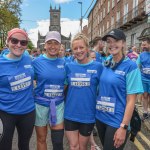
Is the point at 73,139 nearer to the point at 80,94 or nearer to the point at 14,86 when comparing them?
the point at 80,94

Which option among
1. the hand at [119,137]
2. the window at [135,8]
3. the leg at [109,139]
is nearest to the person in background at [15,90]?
the leg at [109,139]

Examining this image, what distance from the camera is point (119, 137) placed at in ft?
10.9

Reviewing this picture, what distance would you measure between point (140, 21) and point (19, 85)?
24.6 meters

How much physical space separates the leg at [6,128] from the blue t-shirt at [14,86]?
0.07 meters

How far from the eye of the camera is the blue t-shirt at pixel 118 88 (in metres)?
3.38

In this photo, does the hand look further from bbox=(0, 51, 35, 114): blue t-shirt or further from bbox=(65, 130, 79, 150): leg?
bbox=(0, 51, 35, 114): blue t-shirt

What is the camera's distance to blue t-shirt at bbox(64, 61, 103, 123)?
3.92 m

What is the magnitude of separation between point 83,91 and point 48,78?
528mm

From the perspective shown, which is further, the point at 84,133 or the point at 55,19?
the point at 55,19

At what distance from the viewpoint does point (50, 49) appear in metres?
4.19

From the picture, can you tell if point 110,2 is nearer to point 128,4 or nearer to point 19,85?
point 128,4

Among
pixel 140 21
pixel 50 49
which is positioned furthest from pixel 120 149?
pixel 140 21

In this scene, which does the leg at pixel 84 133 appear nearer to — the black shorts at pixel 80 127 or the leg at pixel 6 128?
the black shorts at pixel 80 127

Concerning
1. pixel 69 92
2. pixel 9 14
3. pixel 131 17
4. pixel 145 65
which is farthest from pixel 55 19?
pixel 69 92
